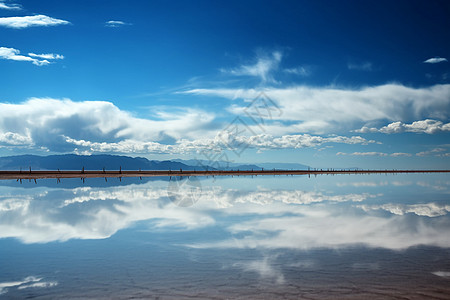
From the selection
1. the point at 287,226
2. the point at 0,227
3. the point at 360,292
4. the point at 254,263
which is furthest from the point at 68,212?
the point at 360,292

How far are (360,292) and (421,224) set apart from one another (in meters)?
12.3

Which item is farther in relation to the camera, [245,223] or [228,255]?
[245,223]

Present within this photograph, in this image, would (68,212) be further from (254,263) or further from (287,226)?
(254,263)

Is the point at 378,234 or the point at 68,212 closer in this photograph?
the point at 378,234

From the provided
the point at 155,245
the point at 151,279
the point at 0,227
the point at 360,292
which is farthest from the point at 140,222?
the point at 360,292

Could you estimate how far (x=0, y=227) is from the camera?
740 inches

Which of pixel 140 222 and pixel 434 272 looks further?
pixel 140 222

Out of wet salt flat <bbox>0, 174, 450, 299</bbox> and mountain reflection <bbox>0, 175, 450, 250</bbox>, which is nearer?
wet salt flat <bbox>0, 174, 450, 299</bbox>

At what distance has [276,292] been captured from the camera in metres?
8.79

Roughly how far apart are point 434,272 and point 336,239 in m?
4.85

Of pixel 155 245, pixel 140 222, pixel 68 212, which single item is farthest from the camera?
pixel 68 212

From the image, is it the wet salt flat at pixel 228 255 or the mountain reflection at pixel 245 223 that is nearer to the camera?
the wet salt flat at pixel 228 255

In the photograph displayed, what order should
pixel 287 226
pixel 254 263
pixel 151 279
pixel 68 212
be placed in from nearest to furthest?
pixel 151 279, pixel 254 263, pixel 287 226, pixel 68 212

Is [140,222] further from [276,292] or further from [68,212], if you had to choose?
[276,292]
